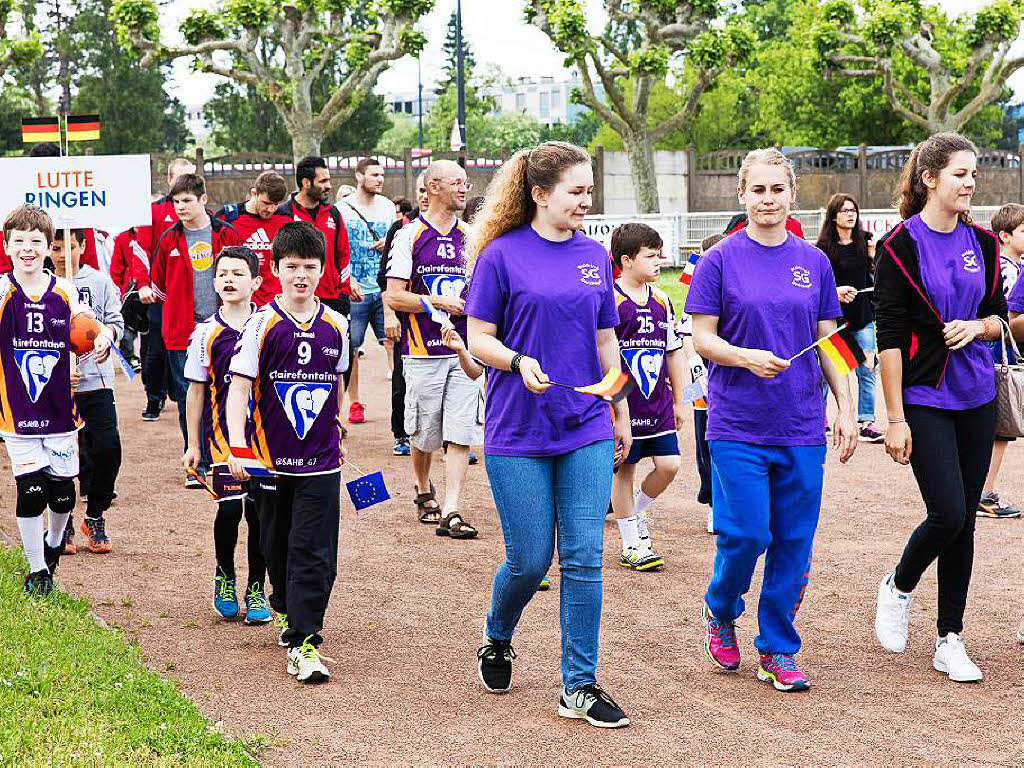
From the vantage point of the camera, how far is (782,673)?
5.48 m

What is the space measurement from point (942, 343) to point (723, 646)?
1.49 m

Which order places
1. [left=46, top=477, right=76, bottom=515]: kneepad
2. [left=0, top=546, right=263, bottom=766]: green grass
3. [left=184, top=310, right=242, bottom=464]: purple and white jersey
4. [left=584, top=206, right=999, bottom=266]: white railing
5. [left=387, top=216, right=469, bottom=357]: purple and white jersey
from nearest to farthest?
[left=0, top=546, right=263, bottom=766]: green grass
[left=184, top=310, right=242, bottom=464]: purple and white jersey
[left=46, top=477, right=76, bottom=515]: kneepad
[left=387, top=216, right=469, bottom=357]: purple and white jersey
[left=584, top=206, right=999, bottom=266]: white railing

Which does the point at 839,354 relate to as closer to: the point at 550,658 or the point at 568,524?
the point at 568,524

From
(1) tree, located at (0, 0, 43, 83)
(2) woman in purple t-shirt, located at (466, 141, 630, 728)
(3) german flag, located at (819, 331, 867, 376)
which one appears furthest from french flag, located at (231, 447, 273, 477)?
(1) tree, located at (0, 0, 43, 83)

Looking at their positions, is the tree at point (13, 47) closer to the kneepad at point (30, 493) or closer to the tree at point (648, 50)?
the tree at point (648, 50)

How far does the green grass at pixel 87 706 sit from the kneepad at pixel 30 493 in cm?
58

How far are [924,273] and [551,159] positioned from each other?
1557 millimetres

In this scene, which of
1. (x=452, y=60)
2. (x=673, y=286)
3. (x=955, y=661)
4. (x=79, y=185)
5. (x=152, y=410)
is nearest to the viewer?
(x=955, y=661)

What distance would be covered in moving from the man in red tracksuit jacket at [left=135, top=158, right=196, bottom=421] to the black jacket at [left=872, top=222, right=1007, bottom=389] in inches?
249

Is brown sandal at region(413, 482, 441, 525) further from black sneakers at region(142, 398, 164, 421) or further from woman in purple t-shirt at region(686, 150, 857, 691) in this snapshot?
black sneakers at region(142, 398, 164, 421)

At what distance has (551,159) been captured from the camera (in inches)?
203

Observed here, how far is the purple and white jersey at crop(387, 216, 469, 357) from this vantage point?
884cm

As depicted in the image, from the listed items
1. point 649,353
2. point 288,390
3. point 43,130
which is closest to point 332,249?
point 43,130

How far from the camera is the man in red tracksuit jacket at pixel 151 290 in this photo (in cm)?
1074
